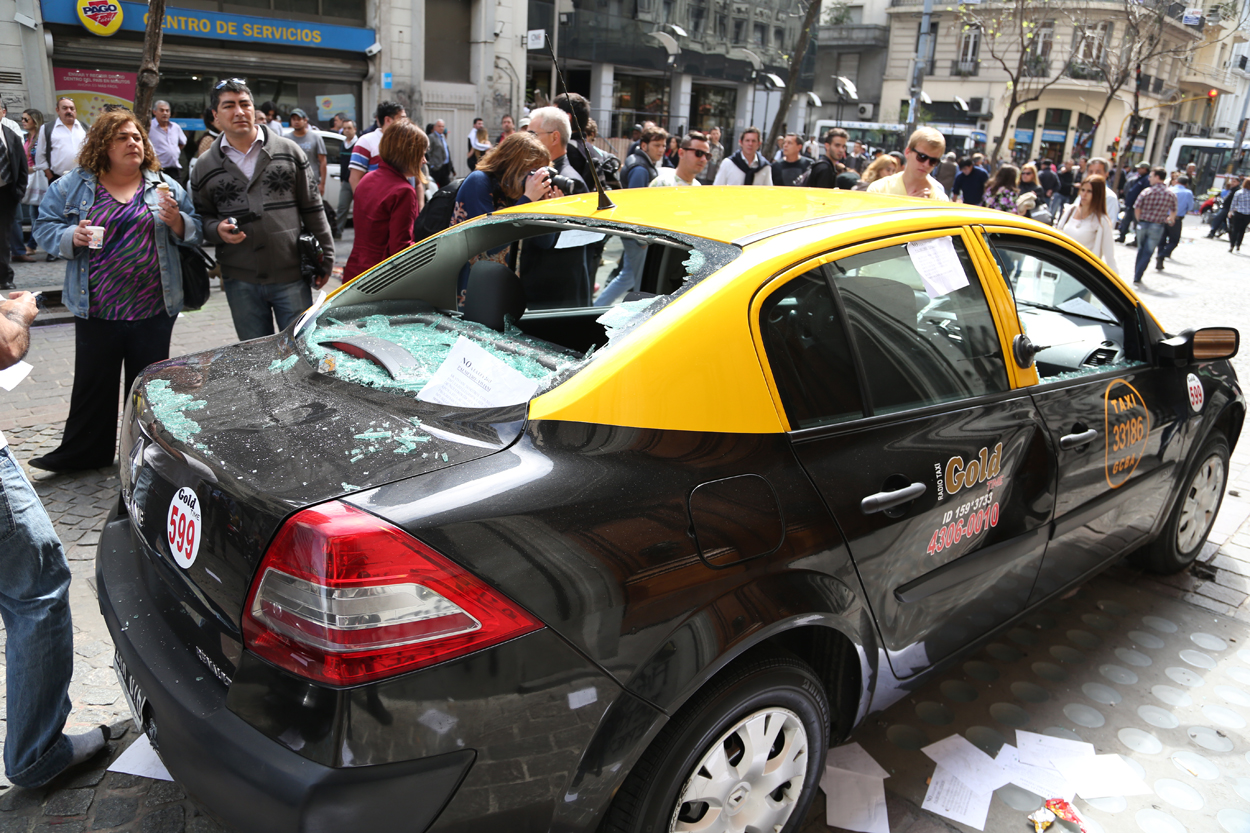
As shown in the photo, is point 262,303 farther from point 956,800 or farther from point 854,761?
point 956,800

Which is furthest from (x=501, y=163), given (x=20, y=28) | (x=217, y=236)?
(x=20, y=28)

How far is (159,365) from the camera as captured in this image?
2383mm

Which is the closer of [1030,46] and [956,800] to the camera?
[956,800]

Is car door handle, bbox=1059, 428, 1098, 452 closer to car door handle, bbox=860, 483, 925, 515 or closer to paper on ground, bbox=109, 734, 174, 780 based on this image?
car door handle, bbox=860, 483, 925, 515

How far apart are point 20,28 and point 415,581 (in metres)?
16.9

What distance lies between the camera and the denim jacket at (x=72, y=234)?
12.9ft

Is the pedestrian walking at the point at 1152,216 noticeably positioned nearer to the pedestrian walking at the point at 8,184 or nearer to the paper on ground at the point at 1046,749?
the paper on ground at the point at 1046,749

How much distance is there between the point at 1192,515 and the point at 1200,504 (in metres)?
0.08

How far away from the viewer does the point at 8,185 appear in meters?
8.41

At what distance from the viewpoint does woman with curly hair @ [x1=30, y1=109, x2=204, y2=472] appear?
395cm

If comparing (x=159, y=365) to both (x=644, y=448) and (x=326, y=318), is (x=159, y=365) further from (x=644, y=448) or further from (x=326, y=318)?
(x=644, y=448)

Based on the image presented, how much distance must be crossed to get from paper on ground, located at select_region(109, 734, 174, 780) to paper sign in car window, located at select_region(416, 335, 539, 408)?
4.28 ft

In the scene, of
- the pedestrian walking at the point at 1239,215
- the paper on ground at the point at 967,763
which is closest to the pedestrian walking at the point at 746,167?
the paper on ground at the point at 967,763

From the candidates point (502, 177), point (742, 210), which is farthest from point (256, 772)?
point (502, 177)
